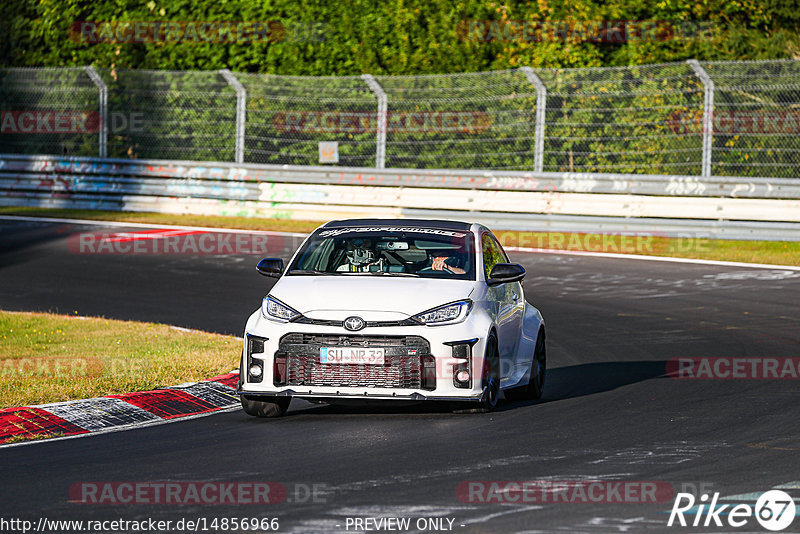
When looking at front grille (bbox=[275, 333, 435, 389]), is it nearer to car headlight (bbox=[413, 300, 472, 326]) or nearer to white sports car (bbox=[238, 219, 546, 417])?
white sports car (bbox=[238, 219, 546, 417])

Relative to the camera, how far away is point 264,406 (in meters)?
9.96

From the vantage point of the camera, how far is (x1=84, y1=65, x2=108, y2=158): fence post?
27.3m

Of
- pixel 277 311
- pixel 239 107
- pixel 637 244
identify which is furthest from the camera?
pixel 239 107

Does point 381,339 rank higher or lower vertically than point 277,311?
lower

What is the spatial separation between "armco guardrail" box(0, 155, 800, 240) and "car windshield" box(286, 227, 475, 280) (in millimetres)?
11805

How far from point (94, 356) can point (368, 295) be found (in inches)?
156

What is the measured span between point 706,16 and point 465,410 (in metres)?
21.3

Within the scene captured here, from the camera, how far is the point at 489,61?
29.8 metres

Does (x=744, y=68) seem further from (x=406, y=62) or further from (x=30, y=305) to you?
(x=30, y=305)

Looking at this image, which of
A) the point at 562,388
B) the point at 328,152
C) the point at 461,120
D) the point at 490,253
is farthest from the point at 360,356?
the point at 328,152

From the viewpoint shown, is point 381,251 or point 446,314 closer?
point 446,314

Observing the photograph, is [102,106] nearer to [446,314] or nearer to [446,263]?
[446,263]

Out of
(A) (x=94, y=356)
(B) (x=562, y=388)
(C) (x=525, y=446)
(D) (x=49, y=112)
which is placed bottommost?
(A) (x=94, y=356)

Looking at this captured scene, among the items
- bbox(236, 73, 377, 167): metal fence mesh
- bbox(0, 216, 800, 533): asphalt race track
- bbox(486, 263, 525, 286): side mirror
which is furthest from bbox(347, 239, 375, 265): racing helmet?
bbox(236, 73, 377, 167): metal fence mesh
